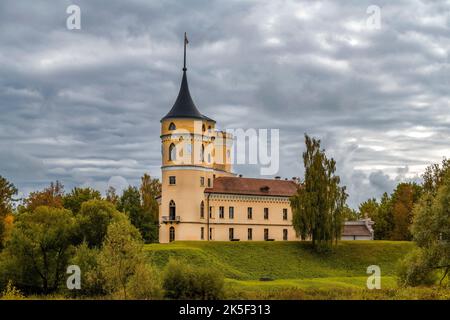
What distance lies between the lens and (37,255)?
132ft

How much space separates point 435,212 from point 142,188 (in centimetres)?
4906

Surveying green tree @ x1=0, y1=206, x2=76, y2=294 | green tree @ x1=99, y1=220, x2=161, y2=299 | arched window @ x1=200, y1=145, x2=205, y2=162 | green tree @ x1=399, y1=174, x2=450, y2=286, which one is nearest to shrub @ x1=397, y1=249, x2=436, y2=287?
green tree @ x1=399, y1=174, x2=450, y2=286

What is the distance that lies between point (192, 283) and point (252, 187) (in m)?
37.3

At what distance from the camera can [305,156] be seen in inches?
2340

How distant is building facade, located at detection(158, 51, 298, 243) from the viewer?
61688 mm

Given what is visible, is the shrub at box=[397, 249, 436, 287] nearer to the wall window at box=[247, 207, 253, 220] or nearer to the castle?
the castle

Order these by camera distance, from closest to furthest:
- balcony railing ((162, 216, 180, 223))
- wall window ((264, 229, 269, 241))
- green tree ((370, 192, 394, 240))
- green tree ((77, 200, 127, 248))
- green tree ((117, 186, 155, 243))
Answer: green tree ((77, 200, 127, 248)) → balcony railing ((162, 216, 180, 223)) → wall window ((264, 229, 269, 241)) → green tree ((117, 186, 155, 243)) → green tree ((370, 192, 394, 240))

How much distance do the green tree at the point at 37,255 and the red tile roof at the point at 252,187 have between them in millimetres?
24053

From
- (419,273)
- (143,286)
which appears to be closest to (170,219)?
(419,273)

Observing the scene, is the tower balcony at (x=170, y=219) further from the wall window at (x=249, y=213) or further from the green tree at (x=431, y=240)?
the green tree at (x=431, y=240)

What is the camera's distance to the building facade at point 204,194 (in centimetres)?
6169

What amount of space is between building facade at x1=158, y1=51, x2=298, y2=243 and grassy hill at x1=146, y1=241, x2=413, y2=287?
19.9ft

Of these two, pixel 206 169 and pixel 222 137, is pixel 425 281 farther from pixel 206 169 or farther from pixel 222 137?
pixel 222 137
